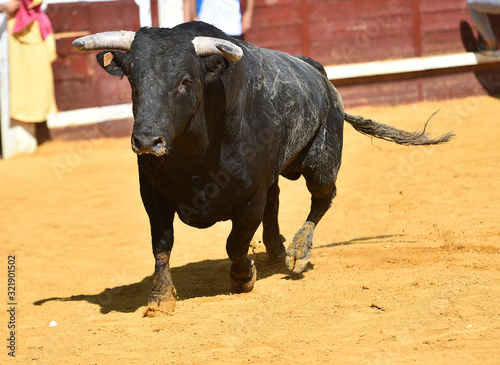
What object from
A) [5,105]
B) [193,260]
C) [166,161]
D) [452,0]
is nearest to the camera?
[166,161]

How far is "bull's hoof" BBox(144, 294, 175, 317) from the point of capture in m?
4.24

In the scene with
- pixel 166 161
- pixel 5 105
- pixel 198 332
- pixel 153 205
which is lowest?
pixel 5 105

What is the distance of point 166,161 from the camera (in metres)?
4.20

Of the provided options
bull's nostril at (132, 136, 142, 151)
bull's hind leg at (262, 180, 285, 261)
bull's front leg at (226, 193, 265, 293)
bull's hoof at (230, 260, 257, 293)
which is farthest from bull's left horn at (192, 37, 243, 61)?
bull's hind leg at (262, 180, 285, 261)

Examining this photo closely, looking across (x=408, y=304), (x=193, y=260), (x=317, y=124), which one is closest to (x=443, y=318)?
(x=408, y=304)

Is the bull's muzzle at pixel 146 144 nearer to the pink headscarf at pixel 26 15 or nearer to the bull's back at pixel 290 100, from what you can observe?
the bull's back at pixel 290 100

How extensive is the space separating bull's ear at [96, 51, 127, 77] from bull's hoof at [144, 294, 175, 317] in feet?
4.16

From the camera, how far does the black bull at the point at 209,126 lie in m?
3.76


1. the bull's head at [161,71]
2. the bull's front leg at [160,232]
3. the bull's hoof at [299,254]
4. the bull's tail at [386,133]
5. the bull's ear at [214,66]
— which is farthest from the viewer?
the bull's tail at [386,133]

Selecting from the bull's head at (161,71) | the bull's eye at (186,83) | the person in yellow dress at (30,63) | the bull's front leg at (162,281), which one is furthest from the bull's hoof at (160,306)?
the person in yellow dress at (30,63)

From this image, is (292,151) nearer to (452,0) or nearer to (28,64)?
(28,64)

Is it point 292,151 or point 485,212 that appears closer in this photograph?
point 292,151

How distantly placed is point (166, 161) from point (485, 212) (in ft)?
10.1

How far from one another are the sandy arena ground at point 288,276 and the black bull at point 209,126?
40 cm
